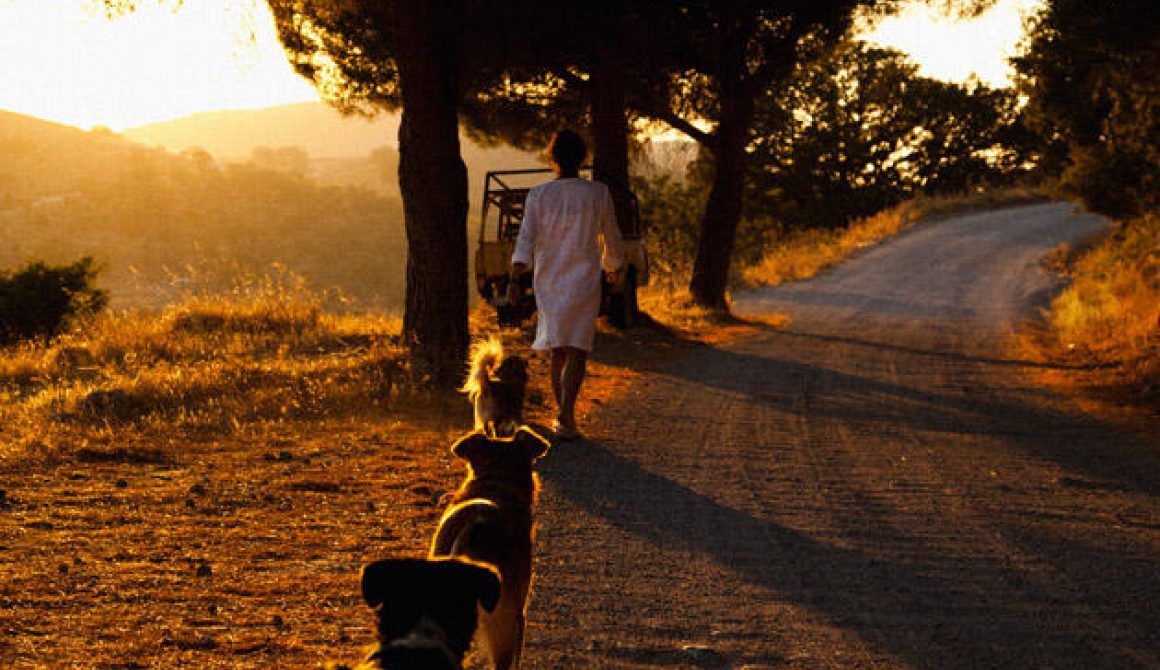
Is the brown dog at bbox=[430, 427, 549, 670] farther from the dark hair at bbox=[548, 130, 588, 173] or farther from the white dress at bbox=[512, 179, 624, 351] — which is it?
the dark hair at bbox=[548, 130, 588, 173]

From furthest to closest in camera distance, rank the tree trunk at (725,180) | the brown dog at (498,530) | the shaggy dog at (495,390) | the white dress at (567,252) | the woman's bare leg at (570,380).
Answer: the tree trunk at (725,180), the woman's bare leg at (570,380), the white dress at (567,252), the shaggy dog at (495,390), the brown dog at (498,530)

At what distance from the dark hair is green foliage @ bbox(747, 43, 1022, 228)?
138 feet

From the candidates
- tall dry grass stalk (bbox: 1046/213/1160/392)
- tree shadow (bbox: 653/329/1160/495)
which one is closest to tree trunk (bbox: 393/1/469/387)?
tree shadow (bbox: 653/329/1160/495)

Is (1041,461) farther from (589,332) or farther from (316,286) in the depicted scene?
(316,286)

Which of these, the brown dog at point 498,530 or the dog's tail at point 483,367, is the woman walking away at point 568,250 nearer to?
the dog's tail at point 483,367

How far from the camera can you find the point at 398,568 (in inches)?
88.5

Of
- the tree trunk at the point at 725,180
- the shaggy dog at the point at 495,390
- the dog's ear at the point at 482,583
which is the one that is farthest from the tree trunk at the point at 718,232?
the dog's ear at the point at 482,583

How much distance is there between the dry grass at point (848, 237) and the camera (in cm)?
2669

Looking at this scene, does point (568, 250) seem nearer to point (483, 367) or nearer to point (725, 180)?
point (483, 367)

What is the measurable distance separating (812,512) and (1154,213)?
24.1 metres

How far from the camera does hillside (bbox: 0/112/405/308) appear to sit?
164ft

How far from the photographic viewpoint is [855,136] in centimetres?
4928

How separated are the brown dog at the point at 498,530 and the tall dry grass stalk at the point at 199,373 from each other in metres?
4.59

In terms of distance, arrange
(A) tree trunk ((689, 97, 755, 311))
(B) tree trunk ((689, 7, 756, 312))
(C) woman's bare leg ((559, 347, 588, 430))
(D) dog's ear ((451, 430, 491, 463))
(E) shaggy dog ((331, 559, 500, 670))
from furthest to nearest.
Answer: (A) tree trunk ((689, 97, 755, 311)), (B) tree trunk ((689, 7, 756, 312)), (C) woman's bare leg ((559, 347, 588, 430)), (D) dog's ear ((451, 430, 491, 463)), (E) shaggy dog ((331, 559, 500, 670))
